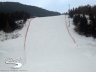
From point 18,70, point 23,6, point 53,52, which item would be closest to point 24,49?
point 53,52

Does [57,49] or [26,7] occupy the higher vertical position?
[26,7]

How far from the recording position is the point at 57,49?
23.3 meters

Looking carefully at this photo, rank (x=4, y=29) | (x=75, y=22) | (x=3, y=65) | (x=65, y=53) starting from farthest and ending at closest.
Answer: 1. (x=75, y=22)
2. (x=4, y=29)
3. (x=65, y=53)
4. (x=3, y=65)

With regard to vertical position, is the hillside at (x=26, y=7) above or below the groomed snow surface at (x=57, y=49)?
above

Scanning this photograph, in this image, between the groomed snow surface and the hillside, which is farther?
the hillside

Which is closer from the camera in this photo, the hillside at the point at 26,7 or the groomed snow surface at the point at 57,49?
the groomed snow surface at the point at 57,49

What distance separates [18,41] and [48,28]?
5.83 m

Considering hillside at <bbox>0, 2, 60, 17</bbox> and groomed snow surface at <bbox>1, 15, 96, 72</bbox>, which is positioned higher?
hillside at <bbox>0, 2, 60, 17</bbox>

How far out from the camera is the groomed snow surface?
60.9 feet

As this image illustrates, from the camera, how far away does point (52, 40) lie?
85.7 feet

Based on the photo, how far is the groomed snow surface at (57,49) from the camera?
18.6 meters

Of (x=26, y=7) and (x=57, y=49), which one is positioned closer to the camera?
(x=57, y=49)

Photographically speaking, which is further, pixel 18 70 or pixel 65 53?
pixel 65 53

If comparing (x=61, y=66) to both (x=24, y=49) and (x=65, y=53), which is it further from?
(x=24, y=49)
